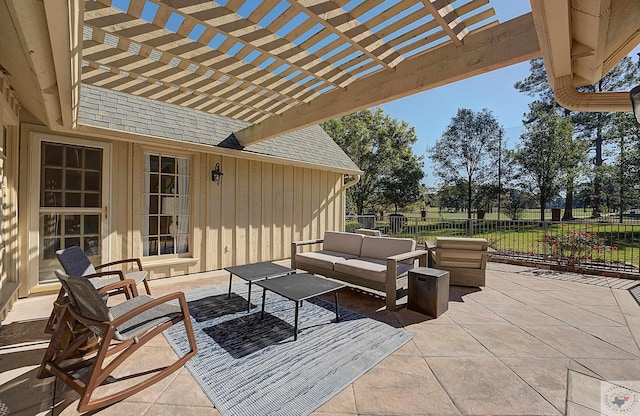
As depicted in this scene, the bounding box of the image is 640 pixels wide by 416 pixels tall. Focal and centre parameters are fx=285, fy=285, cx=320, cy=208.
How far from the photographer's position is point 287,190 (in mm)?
7168

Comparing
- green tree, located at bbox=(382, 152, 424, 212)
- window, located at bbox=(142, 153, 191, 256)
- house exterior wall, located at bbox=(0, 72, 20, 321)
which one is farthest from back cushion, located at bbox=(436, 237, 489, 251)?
green tree, located at bbox=(382, 152, 424, 212)

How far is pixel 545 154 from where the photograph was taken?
543 inches

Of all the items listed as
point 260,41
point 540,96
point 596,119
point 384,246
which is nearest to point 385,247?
point 384,246

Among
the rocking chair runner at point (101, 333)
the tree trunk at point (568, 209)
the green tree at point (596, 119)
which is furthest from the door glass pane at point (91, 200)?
the tree trunk at point (568, 209)

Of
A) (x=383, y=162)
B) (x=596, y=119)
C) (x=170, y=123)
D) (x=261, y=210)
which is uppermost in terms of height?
(x=596, y=119)

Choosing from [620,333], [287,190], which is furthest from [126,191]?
[620,333]

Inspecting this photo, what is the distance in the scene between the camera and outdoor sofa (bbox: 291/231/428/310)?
3865mm

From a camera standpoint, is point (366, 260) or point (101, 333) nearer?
point (101, 333)

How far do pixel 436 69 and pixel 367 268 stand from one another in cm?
266

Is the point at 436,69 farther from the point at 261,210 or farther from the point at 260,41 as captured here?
the point at 261,210

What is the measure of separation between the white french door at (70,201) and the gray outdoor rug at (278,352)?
2.34 metres

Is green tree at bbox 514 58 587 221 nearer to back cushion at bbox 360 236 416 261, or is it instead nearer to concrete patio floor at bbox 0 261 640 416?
concrete patio floor at bbox 0 261 640 416

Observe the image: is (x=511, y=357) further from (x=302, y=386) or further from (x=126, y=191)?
(x=126, y=191)

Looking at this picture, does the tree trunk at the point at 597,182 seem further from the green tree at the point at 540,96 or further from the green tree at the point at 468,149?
the green tree at the point at 468,149
